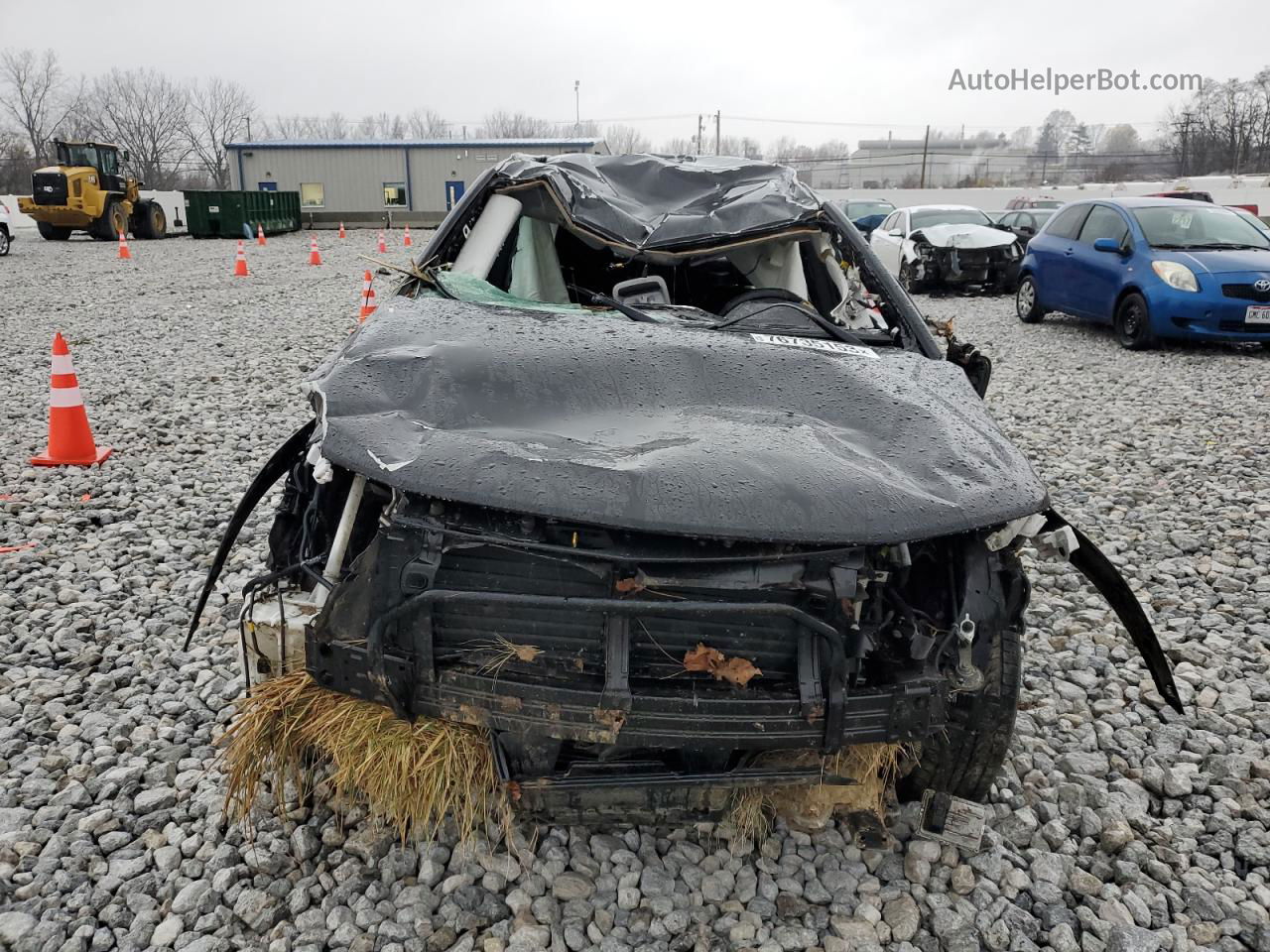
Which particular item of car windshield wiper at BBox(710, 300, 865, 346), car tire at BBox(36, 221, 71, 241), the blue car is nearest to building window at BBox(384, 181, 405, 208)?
car tire at BBox(36, 221, 71, 241)

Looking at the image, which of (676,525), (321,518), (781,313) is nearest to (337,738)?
(321,518)

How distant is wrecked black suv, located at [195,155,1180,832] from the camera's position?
6.00 ft

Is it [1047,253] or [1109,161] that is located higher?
[1109,161]

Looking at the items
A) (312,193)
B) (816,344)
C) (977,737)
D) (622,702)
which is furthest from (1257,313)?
(312,193)

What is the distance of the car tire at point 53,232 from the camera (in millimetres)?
22375

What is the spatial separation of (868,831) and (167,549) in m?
3.14

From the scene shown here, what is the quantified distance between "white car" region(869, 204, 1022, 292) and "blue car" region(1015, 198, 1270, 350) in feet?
8.49

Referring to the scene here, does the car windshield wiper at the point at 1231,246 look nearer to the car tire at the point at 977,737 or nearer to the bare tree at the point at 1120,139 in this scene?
the car tire at the point at 977,737

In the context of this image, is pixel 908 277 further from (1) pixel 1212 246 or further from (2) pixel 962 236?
(1) pixel 1212 246

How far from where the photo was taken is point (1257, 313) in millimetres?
8078

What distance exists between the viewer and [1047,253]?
10.1 metres

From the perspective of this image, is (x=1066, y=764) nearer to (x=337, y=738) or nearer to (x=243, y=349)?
(x=337, y=738)

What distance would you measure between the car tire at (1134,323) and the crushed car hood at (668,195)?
6038 millimetres

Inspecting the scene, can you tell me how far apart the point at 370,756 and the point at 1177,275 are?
28.4 feet
